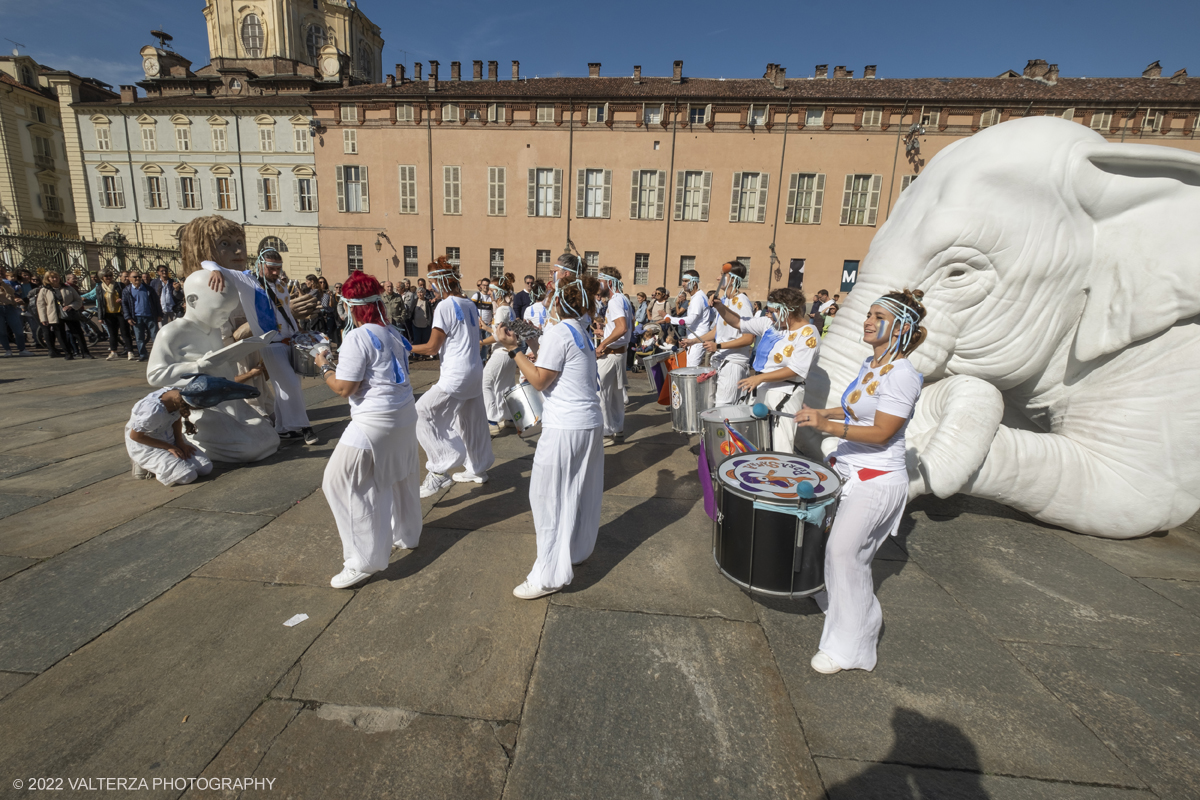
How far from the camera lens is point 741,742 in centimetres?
223

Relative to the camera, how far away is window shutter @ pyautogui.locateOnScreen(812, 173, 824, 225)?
85.4ft

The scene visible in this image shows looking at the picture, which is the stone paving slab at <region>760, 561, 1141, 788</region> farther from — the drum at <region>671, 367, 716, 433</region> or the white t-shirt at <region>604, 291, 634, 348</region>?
the white t-shirt at <region>604, 291, 634, 348</region>

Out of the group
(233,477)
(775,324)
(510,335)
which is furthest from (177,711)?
(775,324)

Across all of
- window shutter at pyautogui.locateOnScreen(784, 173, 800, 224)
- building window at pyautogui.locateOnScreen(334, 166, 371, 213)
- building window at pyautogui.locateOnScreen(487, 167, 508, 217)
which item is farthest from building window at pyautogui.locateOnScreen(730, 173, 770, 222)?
building window at pyautogui.locateOnScreen(334, 166, 371, 213)

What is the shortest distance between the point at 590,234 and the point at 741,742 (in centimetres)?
2706

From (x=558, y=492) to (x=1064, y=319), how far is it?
3.92 metres

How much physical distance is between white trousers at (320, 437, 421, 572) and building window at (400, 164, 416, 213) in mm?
27922

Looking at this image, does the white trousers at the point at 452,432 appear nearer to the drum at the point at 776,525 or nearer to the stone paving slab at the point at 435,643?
the stone paving slab at the point at 435,643

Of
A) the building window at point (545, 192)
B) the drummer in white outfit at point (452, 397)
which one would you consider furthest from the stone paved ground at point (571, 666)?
the building window at point (545, 192)

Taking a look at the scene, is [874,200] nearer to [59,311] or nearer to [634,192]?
[634,192]

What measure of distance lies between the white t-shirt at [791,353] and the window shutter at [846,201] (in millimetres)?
24968

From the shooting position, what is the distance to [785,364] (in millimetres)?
4766

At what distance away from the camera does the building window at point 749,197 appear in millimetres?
26234

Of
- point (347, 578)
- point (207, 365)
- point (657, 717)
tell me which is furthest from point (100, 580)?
point (657, 717)
